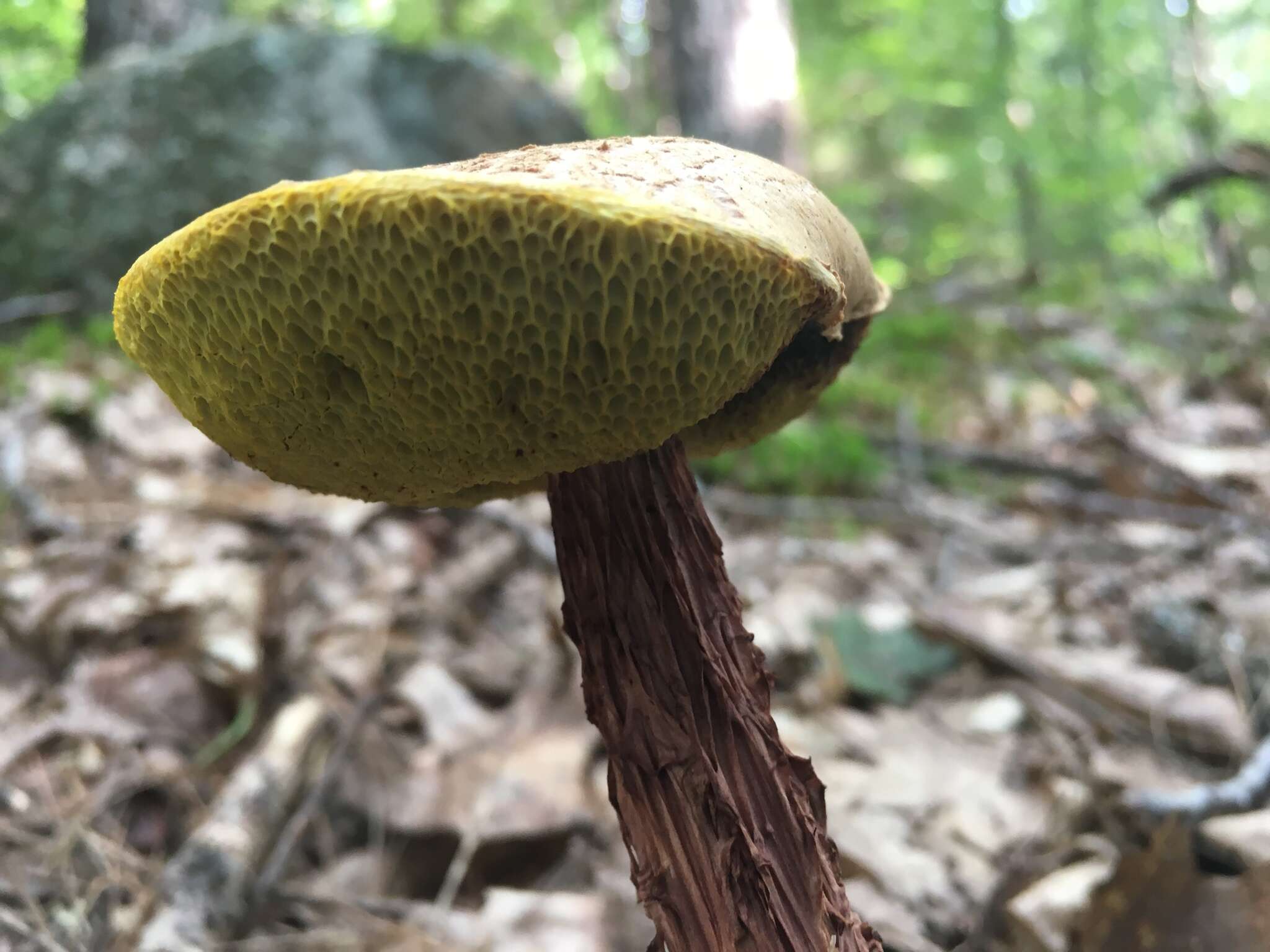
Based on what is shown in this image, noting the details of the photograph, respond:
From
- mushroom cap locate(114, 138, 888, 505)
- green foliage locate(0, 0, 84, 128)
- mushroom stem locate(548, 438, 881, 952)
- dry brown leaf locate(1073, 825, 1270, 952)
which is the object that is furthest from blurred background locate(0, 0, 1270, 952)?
green foliage locate(0, 0, 84, 128)

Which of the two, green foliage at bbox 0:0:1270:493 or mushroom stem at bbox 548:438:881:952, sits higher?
green foliage at bbox 0:0:1270:493

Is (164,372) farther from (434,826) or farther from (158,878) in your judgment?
(434,826)

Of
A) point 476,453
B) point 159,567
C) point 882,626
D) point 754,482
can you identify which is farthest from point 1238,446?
point 159,567

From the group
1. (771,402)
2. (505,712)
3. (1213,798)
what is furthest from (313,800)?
(1213,798)

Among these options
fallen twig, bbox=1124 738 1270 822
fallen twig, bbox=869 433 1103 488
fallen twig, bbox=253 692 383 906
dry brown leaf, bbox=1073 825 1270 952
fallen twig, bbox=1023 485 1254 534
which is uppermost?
fallen twig, bbox=869 433 1103 488

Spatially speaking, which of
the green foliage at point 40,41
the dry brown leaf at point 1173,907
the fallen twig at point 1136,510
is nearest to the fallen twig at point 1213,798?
the dry brown leaf at point 1173,907

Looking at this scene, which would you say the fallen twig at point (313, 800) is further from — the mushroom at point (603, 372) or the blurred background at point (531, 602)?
the mushroom at point (603, 372)

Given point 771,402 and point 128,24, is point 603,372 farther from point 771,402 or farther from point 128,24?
point 128,24

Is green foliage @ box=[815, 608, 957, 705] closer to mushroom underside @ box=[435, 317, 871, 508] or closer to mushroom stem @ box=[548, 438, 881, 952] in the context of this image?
mushroom underside @ box=[435, 317, 871, 508]
